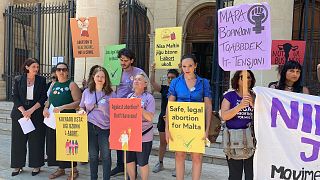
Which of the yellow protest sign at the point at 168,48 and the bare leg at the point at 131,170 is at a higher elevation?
the yellow protest sign at the point at 168,48

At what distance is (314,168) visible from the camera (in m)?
3.61

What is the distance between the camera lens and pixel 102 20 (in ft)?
31.4

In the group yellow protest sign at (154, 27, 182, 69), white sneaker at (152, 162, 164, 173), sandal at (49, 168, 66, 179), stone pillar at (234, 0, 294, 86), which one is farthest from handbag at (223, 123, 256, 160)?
stone pillar at (234, 0, 294, 86)

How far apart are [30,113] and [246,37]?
372cm

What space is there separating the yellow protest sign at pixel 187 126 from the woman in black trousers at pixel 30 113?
103 inches

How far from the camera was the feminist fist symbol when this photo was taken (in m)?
3.59

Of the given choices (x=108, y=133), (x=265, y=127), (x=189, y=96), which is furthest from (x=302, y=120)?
(x=108, y=133)

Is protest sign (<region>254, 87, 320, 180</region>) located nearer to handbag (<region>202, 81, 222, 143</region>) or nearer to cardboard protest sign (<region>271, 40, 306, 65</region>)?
handbag (<region>202, 81, 222, 143</region>)

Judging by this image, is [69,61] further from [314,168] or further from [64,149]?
[314,168]

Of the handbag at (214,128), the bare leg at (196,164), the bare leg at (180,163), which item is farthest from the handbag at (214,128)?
the bare leg at (180,163)

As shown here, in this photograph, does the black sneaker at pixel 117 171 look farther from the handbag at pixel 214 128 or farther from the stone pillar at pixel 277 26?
the stone pillar at pixel 277 26

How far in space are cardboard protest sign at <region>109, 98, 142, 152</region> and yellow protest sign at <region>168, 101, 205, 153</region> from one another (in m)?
0.41

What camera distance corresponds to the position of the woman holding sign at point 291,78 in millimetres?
3865

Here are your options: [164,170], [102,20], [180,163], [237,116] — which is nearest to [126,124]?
[180,163]
